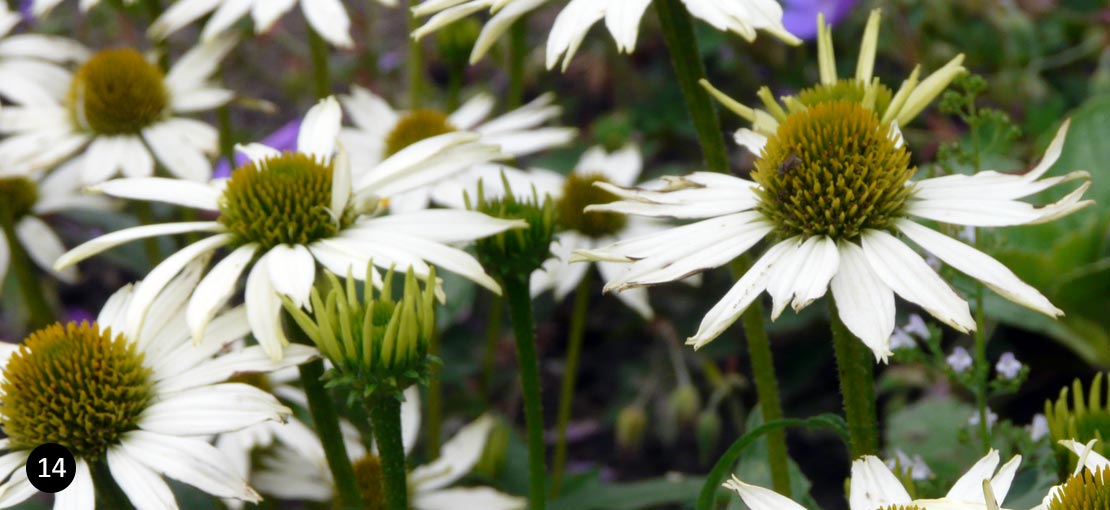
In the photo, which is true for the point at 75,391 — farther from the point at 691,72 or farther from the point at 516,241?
the point at 691,72

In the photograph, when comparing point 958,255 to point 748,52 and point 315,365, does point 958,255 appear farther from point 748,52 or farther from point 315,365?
point 748,52

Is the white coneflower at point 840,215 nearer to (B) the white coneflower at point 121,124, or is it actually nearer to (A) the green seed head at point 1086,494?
(A) the green seed head at point 1086,494

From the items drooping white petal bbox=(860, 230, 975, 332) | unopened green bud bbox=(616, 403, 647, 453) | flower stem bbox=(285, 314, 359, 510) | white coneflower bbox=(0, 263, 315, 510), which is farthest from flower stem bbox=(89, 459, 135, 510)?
unopened green bud bbox=(616, 403, 647, 453)

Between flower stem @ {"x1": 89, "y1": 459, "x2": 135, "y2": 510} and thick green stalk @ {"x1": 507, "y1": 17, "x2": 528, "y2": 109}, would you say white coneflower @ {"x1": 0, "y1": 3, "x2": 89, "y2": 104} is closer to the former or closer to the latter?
thick green stalk @ {"x1": 507, "y1": 17, "x2": 528, "y2": 109}

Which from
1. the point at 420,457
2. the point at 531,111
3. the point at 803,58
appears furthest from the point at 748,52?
the point at 420,457

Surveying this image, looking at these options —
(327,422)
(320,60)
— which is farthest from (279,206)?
(320,60)

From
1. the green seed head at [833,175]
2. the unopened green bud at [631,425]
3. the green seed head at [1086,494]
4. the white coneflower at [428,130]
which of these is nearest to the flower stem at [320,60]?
the white coneflower at [428,130]
